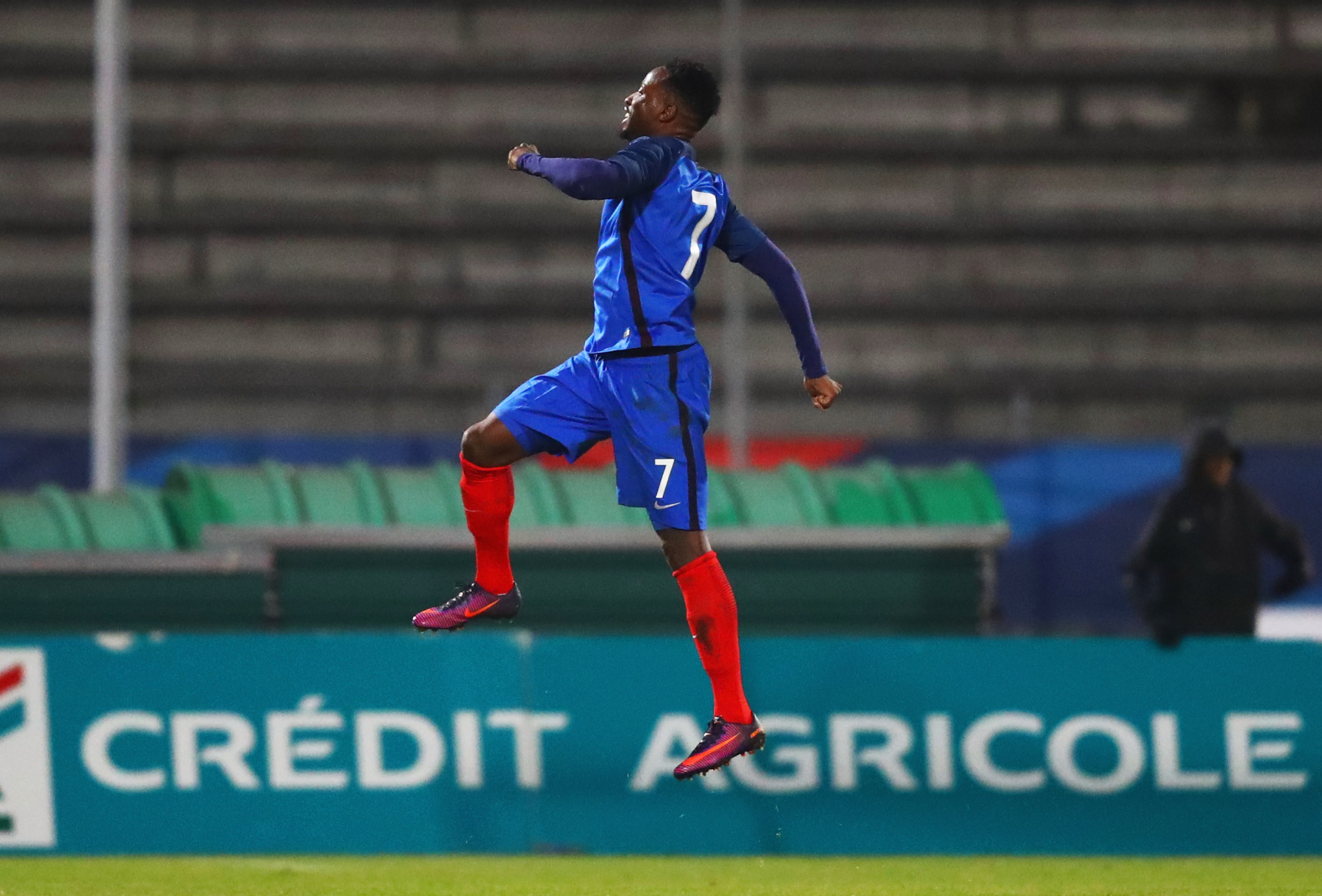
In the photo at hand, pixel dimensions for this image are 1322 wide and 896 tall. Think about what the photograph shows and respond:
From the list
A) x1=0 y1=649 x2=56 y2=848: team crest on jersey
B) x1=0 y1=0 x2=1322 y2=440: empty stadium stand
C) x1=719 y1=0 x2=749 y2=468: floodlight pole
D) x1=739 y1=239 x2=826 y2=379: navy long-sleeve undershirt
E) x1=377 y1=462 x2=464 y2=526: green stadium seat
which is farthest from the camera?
x1=0 y1=0 x2=1322 y2=440: empty stadium stand

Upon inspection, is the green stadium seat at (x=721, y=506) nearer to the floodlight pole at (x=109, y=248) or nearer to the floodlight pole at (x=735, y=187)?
the floodlight pole at (x=109, y=248)

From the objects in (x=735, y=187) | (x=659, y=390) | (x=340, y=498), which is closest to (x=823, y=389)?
(x=659, y=390)

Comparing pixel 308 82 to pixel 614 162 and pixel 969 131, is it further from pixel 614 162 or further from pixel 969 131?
pixel 614 162

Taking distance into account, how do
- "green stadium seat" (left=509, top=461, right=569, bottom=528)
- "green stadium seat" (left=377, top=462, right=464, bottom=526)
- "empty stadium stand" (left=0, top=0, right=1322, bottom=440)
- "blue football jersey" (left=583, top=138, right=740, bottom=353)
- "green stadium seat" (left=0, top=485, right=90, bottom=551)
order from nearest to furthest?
1. "blue football jersey" (left=583, top=138, right=740, bottom=353)
2. "green stadium seat" (left=0, top=485, right=90, bottom=551)
3. "green stadium seat" (left=509, top=461, right=569, bottom=528)
4. "green stadium seat" (left=377, top=462, right=464, bottom=526)
5. "empty stadium stand" (left=0, top=0, right=1322, bottom=440)

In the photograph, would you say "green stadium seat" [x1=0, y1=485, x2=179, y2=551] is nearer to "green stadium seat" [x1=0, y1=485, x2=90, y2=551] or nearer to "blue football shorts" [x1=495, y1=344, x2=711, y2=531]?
"green stadium seat" [x1=0, y1=485, x2=90, y2=551]

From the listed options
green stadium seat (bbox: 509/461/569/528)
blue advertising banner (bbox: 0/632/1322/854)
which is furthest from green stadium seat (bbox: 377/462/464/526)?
blue advertising banner (bbox: 0/632/1322/854)

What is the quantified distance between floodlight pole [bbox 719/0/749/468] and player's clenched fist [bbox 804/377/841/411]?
14364 mm

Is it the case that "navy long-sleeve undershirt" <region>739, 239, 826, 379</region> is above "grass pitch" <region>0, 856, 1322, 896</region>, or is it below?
above

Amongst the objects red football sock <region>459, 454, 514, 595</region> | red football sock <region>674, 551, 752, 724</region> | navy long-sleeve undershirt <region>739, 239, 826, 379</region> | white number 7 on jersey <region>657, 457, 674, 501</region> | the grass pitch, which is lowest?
the grass pitch

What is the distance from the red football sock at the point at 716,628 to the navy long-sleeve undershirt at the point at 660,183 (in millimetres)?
707

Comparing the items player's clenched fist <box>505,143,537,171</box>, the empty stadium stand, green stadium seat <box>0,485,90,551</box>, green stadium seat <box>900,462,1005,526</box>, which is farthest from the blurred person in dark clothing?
the empty stadium stand

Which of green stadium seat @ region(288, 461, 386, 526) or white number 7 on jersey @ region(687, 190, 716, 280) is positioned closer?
white number 7 on jersey @ region(687, 190, 716, 280)

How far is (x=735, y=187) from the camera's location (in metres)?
22.0

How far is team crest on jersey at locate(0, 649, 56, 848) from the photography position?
760 cm
